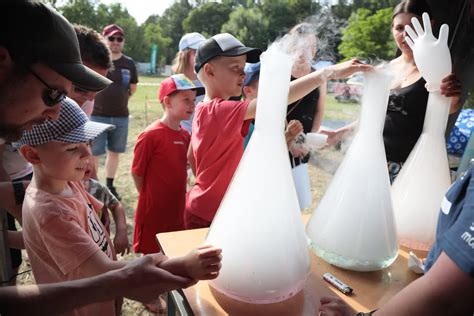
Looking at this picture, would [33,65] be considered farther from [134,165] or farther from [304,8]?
[134,165]

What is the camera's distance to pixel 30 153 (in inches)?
37.0

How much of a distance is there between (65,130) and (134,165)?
903 millimetres

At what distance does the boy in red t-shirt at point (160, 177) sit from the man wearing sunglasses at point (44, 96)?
1.08 m

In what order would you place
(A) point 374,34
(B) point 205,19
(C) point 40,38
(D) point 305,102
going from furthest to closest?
(B) point 205,19 → (A) point 374,34 → (D) point 305,102 → (C) point 40,38

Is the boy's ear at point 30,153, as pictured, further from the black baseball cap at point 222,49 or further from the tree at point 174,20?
the tree at point 174,20

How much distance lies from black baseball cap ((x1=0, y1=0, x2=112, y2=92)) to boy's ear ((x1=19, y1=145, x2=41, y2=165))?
0.32 metres

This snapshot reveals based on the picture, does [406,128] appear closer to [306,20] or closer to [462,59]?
[462,59]

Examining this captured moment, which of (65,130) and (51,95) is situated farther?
(65,130)

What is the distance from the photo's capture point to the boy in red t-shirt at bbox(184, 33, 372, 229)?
1.24 meters

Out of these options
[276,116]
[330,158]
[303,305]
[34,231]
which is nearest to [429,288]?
[303,305]

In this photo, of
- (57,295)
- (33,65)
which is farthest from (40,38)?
(57,295)

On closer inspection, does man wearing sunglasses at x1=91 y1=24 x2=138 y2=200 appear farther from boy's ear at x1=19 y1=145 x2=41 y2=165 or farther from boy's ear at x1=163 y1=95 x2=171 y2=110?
boy's ear at x1=19 y1=145 x2=41 y2=165

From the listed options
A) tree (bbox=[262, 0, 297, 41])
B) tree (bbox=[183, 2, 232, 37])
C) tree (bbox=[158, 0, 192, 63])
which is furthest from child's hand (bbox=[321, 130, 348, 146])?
tree (bbox=[158, 0, 192, 63])

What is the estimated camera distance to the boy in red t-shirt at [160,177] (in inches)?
72.3
